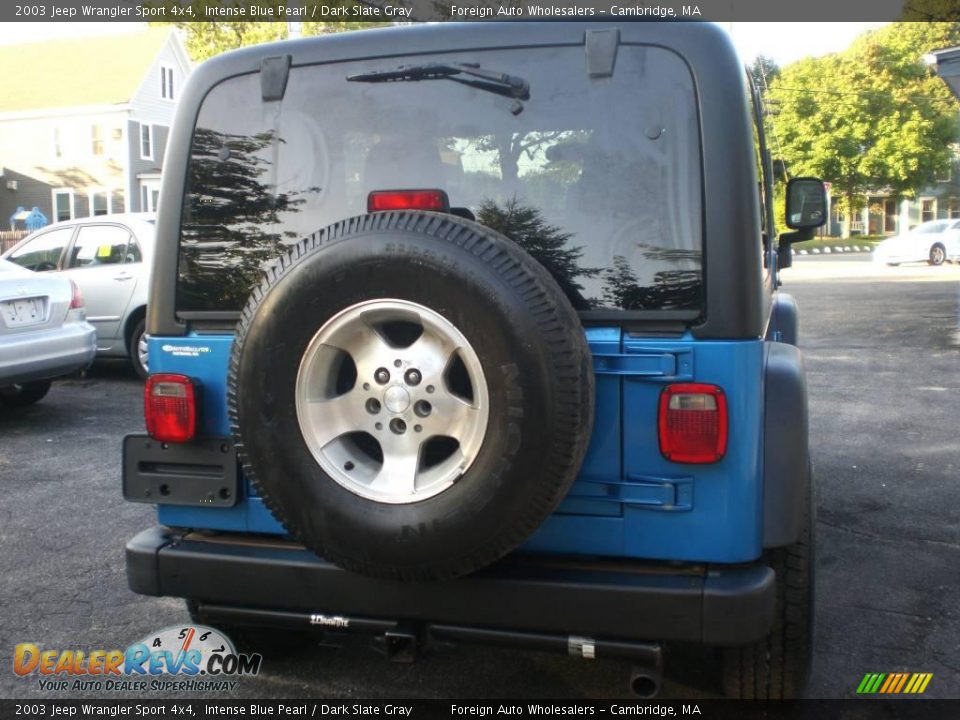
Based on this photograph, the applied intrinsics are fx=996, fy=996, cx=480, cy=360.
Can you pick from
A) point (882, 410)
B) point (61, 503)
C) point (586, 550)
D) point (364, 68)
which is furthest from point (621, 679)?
point (882, 410)

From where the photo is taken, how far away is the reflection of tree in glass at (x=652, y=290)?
2719 millimetres

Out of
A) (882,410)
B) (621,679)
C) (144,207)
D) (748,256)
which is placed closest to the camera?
(748,256)

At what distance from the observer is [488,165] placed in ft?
9.46

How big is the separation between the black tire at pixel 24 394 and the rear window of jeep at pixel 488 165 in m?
6.09

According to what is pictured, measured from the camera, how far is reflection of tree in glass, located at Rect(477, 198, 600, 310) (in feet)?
9.20

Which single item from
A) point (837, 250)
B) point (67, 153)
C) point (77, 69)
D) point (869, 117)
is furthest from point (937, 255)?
point (77, 69)

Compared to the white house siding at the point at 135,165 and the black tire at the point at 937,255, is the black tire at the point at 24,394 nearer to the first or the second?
the black tire at the point at 937,255

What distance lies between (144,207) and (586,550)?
3877 centimetres

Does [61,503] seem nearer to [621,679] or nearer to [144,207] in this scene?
[621,679]

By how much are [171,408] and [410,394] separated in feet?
3.00

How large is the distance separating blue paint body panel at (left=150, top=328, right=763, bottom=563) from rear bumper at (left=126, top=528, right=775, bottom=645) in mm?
75

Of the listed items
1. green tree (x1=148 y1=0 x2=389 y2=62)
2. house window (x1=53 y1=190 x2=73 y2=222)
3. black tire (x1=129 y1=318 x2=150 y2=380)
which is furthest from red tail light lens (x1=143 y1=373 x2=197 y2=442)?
house window (x1=53 y1=190 x2=73 y2=222)

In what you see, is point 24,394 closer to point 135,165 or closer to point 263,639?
point 263,639

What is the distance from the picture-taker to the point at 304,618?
114 inches
